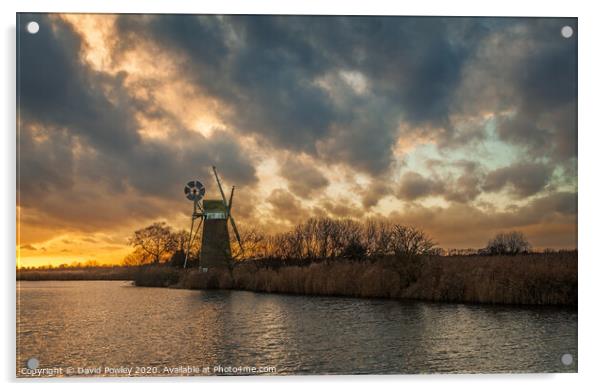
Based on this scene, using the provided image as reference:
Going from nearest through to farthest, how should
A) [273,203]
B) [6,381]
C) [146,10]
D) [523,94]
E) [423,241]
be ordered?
[6,381] → [146,10] → [523,94] → [273,203] → [423,241]

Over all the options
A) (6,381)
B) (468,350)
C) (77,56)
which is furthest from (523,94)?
(6,381)

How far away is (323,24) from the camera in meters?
7.55

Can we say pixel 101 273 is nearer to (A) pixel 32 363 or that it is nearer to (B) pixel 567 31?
(A) pixel 32 363

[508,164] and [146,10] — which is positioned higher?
[146,10]

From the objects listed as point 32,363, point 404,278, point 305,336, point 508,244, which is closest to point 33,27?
point 32,363

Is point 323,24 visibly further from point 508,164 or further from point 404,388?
point 404,388

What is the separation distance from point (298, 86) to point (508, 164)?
3611 mm

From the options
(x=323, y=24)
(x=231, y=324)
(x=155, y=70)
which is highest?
(x=323, y=24)

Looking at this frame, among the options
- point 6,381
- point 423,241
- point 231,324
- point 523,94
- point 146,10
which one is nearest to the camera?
point 6,381

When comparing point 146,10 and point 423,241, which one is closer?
point 146,10

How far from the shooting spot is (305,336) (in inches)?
376

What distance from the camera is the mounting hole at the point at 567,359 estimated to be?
7251mm

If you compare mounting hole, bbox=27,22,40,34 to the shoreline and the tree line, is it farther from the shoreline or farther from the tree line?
the tree line

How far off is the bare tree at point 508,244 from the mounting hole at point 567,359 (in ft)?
7.35
